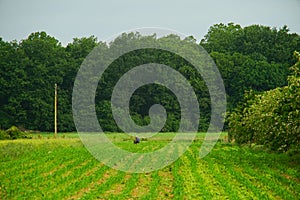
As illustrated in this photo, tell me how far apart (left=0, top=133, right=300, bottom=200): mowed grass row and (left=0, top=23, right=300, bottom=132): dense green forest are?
137 ft

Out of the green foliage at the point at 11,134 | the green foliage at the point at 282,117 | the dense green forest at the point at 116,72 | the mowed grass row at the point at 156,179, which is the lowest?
the mowed grass row at the point at 156,179

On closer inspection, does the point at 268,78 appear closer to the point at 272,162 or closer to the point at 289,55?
the point at 289,55

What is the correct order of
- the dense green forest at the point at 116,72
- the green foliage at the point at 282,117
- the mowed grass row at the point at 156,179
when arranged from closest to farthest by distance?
the mowed grass row at the point at 156,179 < the green foliage at the point at 282,117 < the dense green forest at the point at 116,72

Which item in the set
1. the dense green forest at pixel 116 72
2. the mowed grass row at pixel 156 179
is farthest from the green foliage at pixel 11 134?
the mowed grass row at pixel 156 179

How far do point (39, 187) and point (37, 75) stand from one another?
5329 cm

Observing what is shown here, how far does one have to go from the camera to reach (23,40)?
71062 mm

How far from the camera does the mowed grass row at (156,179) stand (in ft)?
51.7

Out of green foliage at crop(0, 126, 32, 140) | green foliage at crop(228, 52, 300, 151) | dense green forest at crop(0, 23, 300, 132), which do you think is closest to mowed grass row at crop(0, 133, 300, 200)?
green foliage at crop(228, 52, 300, 151)

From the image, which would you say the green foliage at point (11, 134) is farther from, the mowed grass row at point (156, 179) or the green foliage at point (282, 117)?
the green foliage at point (282, 117)

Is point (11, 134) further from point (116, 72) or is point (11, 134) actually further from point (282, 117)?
point (116, 72)

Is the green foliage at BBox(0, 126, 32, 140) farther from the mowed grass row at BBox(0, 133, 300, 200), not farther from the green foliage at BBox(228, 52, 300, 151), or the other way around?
the green foliage at BBox(228, 52, 300, 151)

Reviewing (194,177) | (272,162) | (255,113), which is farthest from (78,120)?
(194,177)

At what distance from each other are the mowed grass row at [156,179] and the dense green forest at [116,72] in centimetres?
4169

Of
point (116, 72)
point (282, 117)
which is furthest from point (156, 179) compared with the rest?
point (116, 72)
